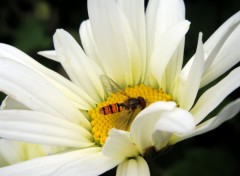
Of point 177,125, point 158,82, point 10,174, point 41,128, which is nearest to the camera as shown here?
point 177,125

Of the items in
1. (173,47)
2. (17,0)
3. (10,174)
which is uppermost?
(173,47)

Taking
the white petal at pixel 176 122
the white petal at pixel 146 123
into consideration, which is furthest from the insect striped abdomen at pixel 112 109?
the white petal at pixel 176 122

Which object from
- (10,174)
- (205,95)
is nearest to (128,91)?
(205,95)

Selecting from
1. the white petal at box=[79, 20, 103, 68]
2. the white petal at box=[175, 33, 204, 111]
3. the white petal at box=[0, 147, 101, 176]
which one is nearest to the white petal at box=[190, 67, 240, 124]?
the white petal at box=[175, 33, 204, 111]

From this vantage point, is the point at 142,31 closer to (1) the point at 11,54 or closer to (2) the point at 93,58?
(2) the point at 93,58

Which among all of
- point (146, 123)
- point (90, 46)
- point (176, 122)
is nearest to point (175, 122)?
point (176, 122)

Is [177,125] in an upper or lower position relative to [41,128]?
upper

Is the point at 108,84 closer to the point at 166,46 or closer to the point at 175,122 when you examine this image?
the point at 166,46

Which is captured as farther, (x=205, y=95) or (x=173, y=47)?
(x=173, y=47)
